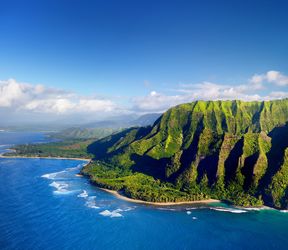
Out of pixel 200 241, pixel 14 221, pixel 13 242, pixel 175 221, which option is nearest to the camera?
pixel 13 242

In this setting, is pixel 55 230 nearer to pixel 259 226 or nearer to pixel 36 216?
pixel 36 216

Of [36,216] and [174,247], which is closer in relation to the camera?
[174,247]

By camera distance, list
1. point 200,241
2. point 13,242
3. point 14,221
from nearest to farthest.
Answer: point 13,242 → point 200,241 → point 14,221

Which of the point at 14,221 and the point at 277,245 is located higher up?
the point at 14,221

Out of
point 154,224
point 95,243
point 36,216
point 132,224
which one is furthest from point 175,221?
point 36,216

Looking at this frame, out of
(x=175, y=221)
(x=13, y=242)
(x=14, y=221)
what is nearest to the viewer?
(x=13, y=242)

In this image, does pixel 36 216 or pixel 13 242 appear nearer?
pixel 13 242

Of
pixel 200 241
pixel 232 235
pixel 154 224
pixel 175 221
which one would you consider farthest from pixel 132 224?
pixel 232 235

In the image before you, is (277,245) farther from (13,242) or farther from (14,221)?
(14,221)

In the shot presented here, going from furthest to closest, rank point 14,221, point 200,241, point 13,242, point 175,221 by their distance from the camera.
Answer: point 175,221, point 14,221, point 200,241, point 13,242
